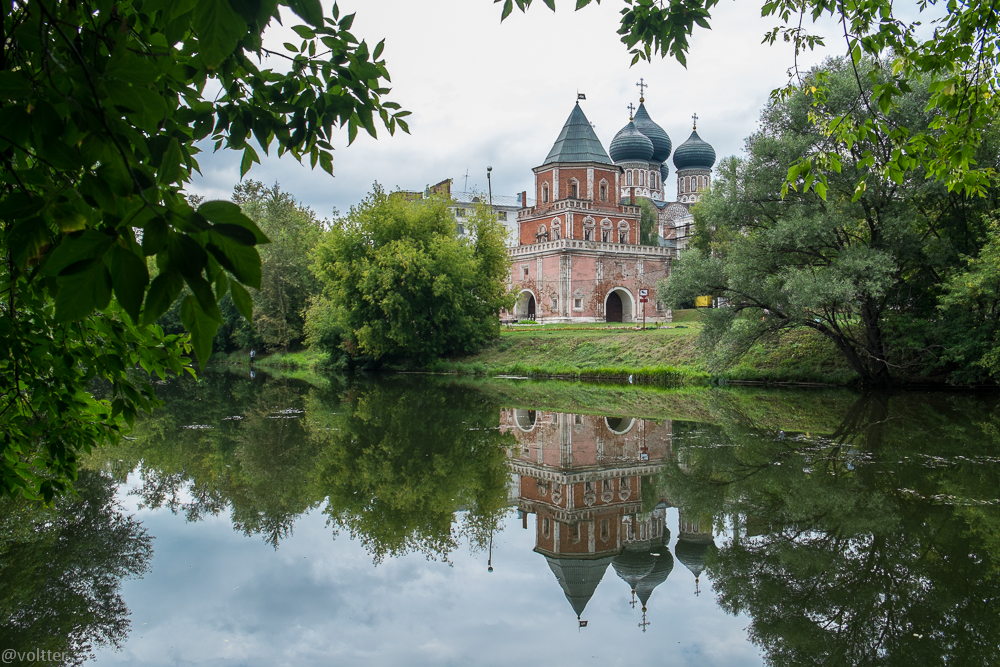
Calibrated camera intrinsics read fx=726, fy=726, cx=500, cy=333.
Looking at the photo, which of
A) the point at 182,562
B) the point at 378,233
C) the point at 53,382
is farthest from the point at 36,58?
the point at 378,233

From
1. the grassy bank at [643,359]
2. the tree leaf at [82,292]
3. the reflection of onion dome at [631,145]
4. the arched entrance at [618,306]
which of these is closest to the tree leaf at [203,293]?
the tree leaf at [82,292]

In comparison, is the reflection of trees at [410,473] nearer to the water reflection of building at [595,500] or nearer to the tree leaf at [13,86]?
the water reflection of building at [595,500]

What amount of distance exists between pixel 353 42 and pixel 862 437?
28.4ft

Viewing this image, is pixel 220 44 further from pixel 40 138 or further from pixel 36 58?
pixel 36 58

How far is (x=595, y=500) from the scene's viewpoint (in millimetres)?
6676

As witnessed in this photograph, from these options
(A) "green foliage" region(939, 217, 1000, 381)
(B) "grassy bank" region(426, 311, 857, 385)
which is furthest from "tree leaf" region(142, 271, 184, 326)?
(B) "grassy bank" region(426, 311, 857, 385)

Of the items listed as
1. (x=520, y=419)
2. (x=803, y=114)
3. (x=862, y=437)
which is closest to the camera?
(x=862, y=437)

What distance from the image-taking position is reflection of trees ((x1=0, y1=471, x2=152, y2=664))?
371 cm

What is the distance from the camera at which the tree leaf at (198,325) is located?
118cm

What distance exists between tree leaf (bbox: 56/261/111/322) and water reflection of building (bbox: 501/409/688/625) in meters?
3.64

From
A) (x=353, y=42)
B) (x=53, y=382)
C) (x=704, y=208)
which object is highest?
(x=704, y=208)

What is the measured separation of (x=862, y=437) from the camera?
30.2 feet

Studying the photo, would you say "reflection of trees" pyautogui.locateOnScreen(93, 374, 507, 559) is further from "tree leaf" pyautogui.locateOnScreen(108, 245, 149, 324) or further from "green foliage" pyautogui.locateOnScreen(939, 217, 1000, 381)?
"green foliage" pyautogui.locateOnScreen(939, 217, 1000, 381)

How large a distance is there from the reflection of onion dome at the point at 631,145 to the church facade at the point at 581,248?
1742 centimetres
